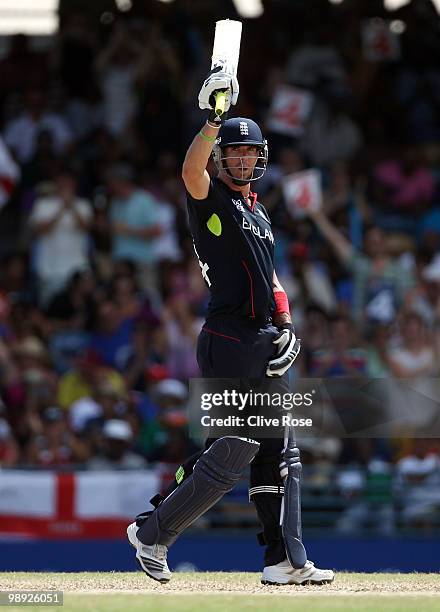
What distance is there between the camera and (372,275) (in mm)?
13367

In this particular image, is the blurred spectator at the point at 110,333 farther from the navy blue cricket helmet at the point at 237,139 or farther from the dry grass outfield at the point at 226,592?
the navy blue cricket helmet at the point at 237,139

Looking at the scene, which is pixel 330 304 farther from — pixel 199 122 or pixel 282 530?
pixel 282 530

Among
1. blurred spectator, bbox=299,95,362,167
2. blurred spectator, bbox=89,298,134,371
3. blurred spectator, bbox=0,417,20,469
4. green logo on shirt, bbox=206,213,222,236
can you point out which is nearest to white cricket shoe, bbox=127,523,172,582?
green logo on shirt, bbox=206,213,222,236

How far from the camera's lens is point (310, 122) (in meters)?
15.3

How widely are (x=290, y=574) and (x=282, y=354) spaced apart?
1028mm

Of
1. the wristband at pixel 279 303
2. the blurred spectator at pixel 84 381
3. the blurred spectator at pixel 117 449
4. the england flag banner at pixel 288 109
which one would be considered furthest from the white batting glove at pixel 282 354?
the england flag banner at pixel 288 109

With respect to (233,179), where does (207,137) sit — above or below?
above

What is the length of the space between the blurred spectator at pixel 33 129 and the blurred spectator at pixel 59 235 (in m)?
1.11

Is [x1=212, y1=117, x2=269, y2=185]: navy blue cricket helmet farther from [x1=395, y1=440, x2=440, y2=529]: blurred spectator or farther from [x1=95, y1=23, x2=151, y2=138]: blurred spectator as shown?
[x1=95, y1=23, x2=151, y2=138]: blurred spectator

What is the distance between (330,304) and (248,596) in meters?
7.14

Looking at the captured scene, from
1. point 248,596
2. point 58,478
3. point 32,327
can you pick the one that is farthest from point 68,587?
point 32,327

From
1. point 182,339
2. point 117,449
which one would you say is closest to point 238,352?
point 117,449

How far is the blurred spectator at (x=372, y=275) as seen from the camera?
13.2 m

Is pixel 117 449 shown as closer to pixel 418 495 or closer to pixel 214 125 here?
Answer: pixel 418 495
